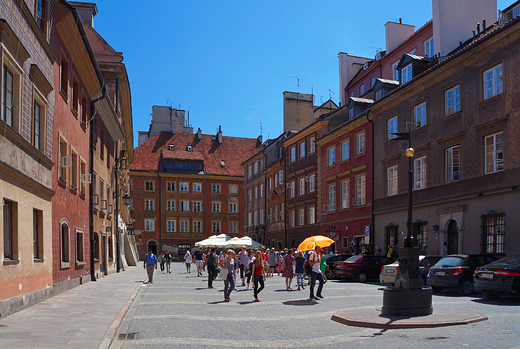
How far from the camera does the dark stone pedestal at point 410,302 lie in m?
12.1

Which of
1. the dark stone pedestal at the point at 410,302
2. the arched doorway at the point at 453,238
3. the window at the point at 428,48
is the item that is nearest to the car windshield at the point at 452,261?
the arched doorway at the point at 453,238

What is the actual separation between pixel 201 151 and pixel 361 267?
51.9 metres

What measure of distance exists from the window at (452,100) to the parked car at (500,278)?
424 inches

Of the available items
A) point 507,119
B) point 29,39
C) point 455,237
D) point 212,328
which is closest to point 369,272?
point 455,237

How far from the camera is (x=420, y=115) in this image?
28.4 meters

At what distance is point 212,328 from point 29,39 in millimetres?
9220

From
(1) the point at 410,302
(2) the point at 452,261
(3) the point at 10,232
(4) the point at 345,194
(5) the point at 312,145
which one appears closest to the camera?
(1) the point at 410,302

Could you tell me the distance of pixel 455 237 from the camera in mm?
25141

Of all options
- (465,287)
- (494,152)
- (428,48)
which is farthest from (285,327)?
(428,48)

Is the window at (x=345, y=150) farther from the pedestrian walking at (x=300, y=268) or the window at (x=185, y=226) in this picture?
the window at (x=185, y=226)

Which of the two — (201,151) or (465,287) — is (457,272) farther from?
(201,151)

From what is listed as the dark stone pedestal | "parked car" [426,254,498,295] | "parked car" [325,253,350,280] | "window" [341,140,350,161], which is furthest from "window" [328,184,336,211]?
the dark stone pedestal

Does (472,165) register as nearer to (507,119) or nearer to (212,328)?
(507,119)

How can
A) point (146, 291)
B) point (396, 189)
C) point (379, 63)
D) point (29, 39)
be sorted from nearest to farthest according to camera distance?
point (29, 39) → point (146, 291) → point (396, 189) → point (379, 63)
